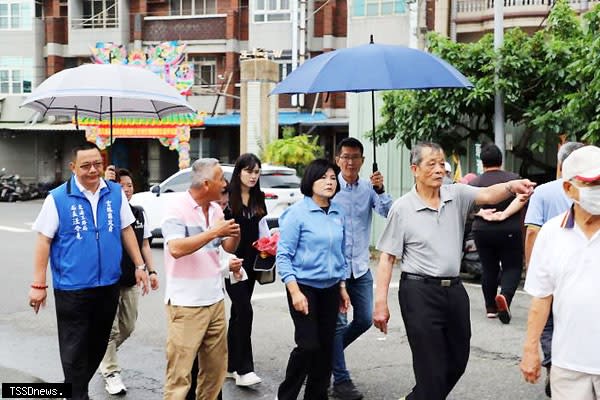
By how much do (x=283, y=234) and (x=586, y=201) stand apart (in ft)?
6.90

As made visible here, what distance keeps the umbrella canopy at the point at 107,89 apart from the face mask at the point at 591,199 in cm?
384

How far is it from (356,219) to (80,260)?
2019 millimetres

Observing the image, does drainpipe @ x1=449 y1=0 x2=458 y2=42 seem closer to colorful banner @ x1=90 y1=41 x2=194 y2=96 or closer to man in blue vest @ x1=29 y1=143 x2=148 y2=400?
colorful banner @ x1=90 y1=41 x2=194 y2=96

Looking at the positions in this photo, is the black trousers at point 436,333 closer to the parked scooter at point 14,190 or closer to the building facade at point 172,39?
the building facade at point 172,39

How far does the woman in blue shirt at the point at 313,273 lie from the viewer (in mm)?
4867

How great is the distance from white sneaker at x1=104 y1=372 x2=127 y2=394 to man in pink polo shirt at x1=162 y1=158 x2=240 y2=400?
3.74ft

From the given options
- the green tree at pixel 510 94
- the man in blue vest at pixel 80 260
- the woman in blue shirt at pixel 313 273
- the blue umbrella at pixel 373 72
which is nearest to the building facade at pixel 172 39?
the green tree at pixel 510 94

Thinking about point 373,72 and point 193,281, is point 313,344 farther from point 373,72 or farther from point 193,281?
point 373,72

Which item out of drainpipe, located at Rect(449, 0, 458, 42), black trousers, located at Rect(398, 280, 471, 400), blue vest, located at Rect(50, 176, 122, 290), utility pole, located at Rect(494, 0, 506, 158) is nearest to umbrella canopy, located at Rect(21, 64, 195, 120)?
blue vest, located at Rect(50, 176, 122, 290)

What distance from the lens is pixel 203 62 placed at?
102ft

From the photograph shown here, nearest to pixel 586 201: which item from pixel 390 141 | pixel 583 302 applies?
pixel 583 302

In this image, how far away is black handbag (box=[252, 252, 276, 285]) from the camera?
570cm

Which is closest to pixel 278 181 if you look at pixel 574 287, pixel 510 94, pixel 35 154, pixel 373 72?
pixel 510 94

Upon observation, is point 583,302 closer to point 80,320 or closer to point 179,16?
point 80,320
